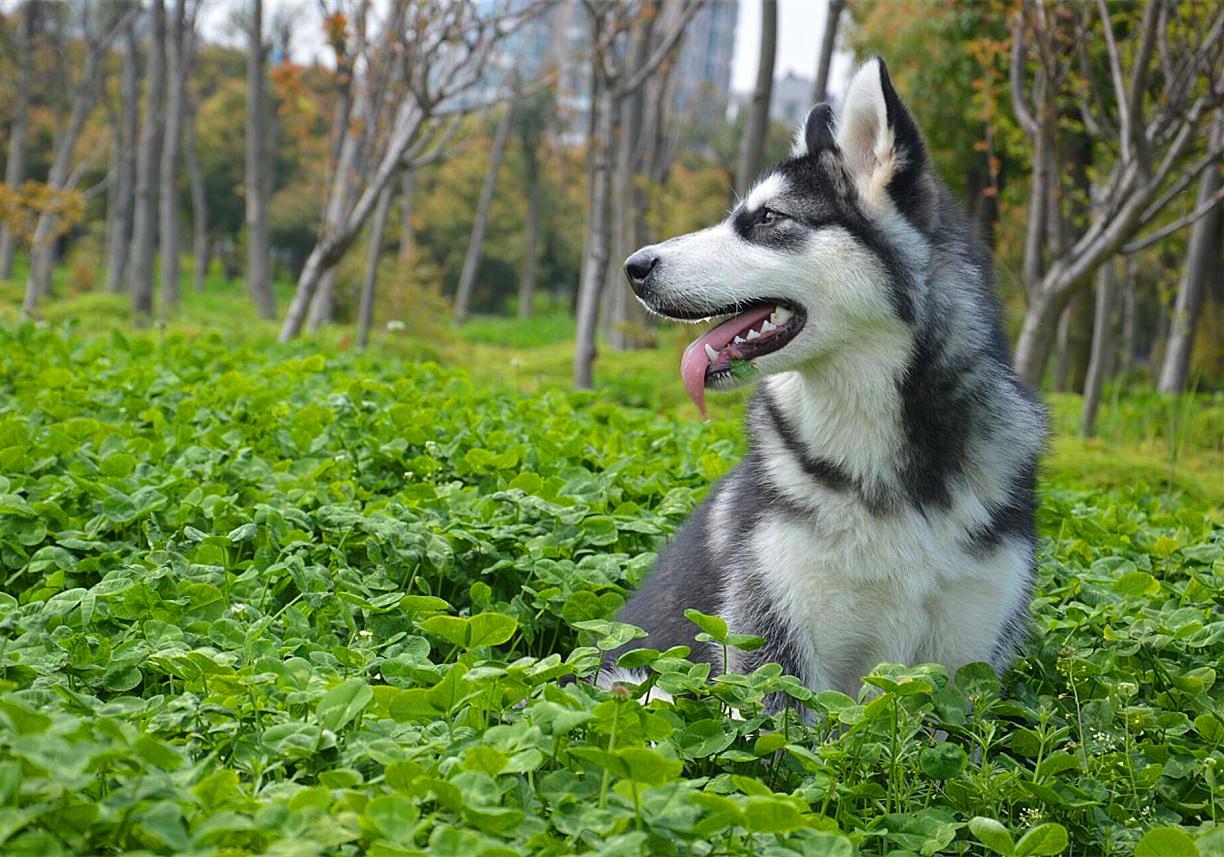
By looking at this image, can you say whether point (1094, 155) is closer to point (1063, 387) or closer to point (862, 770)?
point (1063, 387)

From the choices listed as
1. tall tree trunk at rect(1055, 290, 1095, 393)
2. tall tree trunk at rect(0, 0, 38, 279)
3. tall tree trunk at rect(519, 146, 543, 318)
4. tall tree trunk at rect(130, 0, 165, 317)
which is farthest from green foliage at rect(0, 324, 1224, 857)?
tall tree trunk at rect(519, 146, 543, 318)

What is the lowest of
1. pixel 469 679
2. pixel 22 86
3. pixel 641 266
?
pixel 469 679

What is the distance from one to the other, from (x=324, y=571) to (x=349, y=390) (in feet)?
A: 7.40

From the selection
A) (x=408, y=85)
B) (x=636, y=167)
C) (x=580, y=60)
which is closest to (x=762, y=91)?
(x=580, y=60)

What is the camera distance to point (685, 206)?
31.5 m

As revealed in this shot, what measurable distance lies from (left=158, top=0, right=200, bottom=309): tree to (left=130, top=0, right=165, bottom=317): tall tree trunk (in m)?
0.21

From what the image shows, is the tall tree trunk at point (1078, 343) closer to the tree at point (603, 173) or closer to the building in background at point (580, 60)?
the building in background at point (580, 60)

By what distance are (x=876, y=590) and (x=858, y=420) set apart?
477 millimetres

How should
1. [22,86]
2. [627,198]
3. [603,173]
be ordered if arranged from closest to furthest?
[603,173]
[627,198]
[22,86]

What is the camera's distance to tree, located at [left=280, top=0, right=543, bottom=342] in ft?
38.2

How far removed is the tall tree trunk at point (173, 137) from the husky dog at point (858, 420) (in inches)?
664

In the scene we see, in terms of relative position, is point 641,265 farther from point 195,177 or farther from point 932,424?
point 195,177

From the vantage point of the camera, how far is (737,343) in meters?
3.29

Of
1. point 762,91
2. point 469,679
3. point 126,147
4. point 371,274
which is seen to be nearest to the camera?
point 469,679
